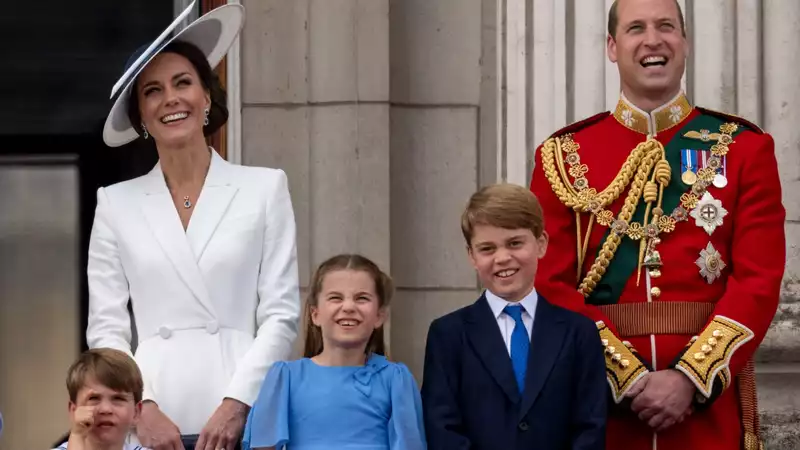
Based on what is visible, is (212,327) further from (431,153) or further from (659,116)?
(431,153)

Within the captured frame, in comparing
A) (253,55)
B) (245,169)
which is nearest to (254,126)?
(253,55)

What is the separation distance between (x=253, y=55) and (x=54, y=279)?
1.28 metres

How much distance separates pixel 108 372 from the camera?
14.3 feet

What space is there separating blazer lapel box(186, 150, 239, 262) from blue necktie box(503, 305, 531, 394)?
0.82m

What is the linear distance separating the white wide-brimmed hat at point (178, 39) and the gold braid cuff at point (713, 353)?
1.59 metres

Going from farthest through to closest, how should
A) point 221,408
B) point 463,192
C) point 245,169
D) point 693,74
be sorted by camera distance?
point 463,192, point 693,74, point 245,169, point 221,408

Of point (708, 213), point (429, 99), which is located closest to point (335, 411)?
point (708, 213)

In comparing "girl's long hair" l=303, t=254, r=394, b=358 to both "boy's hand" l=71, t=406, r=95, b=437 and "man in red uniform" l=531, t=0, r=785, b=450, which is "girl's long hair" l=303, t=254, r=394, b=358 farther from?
"boy's hand" l=71, t=406, r=95, b=437

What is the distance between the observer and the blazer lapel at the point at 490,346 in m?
4.43

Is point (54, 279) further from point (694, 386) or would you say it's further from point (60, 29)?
point (694, 386)

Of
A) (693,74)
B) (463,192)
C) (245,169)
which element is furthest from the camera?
(463,192)

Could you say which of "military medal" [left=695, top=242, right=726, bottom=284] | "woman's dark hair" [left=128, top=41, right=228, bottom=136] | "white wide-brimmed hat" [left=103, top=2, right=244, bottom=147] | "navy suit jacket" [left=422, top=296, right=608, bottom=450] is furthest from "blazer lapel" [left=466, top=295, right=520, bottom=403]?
"white wide-brimmed hat" [left=103, top=2, right=244, bottom=147]

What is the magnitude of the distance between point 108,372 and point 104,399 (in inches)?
2.8

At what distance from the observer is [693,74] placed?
19.8ft
